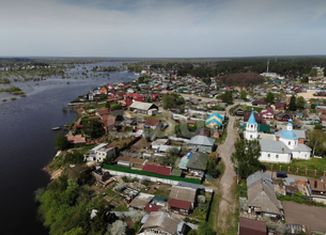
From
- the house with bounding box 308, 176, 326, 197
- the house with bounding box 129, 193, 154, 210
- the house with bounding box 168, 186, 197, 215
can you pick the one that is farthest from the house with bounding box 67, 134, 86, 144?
the house with bounding box 308, 176, 326, 197

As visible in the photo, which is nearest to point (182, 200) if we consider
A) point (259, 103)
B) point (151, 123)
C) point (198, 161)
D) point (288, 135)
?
point (198, 161)

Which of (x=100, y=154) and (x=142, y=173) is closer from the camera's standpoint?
(x=142, y=173)

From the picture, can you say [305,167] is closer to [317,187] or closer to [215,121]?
[317,187]

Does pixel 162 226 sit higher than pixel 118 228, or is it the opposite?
pixel 162 226

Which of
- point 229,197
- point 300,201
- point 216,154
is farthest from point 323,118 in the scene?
point 229,197

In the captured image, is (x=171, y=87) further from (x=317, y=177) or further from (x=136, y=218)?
(x=136, y=218)

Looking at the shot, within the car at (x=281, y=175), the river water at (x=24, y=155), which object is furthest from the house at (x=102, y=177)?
the car at (x=281, y=175)
